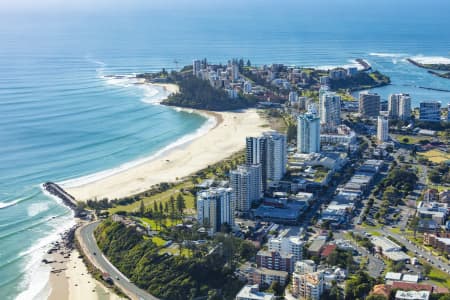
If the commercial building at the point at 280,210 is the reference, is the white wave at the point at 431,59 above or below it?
above

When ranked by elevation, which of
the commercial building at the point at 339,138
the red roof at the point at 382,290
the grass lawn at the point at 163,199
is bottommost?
the red roof at the point at 382,290

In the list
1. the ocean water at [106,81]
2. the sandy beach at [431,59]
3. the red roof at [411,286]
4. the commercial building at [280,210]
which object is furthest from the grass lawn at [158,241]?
the sandy beach at [431,59]

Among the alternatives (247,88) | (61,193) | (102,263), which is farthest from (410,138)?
(102,263)

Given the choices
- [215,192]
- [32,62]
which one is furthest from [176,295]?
[32,62]

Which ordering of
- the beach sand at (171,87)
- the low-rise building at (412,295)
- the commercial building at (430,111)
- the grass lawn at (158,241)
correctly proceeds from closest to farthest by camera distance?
1. the low-rise building at (412,295)
2. the grass lawn at (158,241)
3. the commercial building at (430,111)
4. the beach sand at (171,87)

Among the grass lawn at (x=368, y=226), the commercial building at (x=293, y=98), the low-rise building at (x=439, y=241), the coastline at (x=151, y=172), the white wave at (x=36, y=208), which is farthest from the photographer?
the commercial building at (x=293, y=98)

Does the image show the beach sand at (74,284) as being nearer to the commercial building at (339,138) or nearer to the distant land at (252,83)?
the commercial building at (339,138)

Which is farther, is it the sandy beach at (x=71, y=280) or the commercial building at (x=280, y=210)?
the commercial building at (x=280, y=210)
